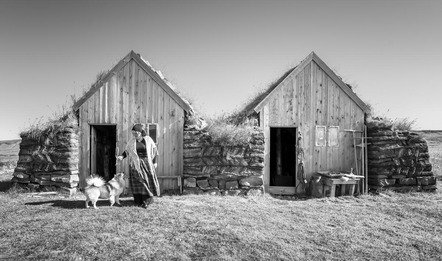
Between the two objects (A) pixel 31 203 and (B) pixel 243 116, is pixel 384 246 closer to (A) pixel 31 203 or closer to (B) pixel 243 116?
(B) pixel 243 116

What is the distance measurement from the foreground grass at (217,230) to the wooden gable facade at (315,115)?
1.94m

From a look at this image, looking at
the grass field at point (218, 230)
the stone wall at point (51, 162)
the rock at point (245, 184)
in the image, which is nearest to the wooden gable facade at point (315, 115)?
the rock at point (245, 184)

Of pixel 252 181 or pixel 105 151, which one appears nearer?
pixel 252 181

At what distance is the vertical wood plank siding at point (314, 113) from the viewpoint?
9.80 meters

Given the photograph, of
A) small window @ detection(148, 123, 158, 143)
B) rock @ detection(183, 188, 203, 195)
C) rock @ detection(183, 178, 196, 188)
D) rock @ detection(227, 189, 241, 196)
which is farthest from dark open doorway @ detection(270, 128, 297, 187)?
small window @ detection(148, 123, 158, 143)

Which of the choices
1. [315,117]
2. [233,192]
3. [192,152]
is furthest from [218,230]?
[315,117]

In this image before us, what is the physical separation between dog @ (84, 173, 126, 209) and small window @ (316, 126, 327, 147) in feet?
21.9

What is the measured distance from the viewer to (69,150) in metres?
8.85

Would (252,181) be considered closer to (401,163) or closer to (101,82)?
→ (401,163)

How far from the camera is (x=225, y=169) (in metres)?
9.00

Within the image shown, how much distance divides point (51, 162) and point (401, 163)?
38.4 feet

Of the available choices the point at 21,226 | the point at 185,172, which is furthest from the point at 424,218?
the point at 21,226

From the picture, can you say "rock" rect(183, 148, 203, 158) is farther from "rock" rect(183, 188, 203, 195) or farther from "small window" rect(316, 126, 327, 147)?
"small window" rect(316, 126, 327, 147)

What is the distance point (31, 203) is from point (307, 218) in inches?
289
